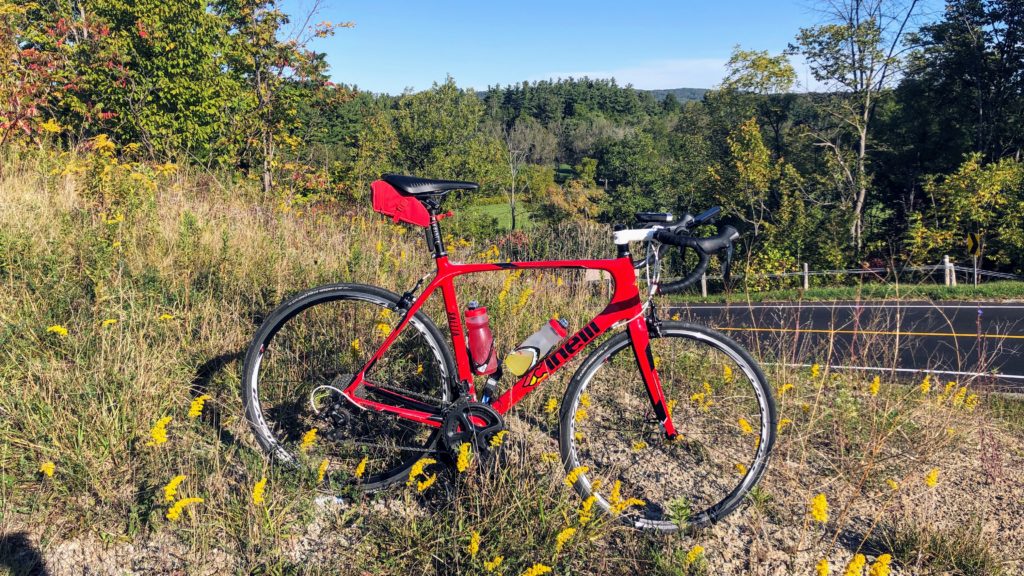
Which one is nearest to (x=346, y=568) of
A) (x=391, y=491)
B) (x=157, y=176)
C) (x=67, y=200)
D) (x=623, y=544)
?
(x=391, y=491)

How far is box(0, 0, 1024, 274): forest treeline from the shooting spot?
26.7 ft

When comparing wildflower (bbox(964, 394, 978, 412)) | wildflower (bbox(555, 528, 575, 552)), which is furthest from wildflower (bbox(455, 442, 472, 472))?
wildflower (bbox(964, 394, 978, 412))

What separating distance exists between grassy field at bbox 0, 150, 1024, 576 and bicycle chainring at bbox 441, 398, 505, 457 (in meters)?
0.13

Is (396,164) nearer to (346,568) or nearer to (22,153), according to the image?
(22,153)

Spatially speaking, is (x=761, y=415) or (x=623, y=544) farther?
(x=761, y=415)

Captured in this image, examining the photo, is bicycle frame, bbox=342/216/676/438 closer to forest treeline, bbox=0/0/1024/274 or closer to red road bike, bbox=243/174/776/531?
red road bike, bbox=243/174/776/531

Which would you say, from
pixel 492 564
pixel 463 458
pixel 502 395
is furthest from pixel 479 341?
pixel 492 564

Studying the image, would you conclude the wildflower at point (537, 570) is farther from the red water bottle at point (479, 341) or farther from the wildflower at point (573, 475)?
the red water bottle at point (479, 341)

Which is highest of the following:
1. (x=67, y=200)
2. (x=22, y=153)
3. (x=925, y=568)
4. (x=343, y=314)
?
(x=22, y=153)

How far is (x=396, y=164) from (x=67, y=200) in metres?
31.5

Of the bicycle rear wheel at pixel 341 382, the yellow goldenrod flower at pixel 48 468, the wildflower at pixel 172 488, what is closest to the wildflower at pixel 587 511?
the bicycle rear wheel at pixel 341 382

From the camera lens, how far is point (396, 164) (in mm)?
34875

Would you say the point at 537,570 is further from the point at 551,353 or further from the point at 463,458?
the point at 551,353

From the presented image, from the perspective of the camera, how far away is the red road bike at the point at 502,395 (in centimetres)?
233
